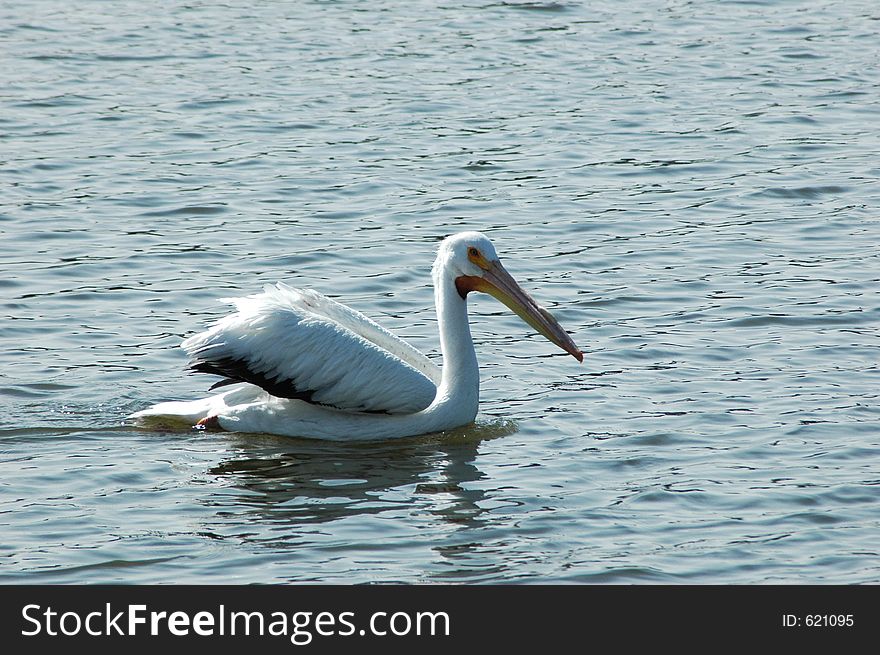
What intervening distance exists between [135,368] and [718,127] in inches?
249

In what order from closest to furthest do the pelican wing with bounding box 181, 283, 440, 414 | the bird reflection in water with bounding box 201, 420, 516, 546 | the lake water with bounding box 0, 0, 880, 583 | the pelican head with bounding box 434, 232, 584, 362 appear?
the lake water with bounding box 0, 0, 880, 583, the bird reflection in water with bounding box 201, 420, 516, 546, the pelican wing with bounding box 181, 283, 440, 414, the pelican head with bounding box 434, 232, 584, 362

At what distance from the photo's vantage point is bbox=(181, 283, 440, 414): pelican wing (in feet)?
24.6

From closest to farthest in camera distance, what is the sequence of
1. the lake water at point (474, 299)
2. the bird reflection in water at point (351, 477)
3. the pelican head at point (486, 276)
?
1. the lake water at point (474, 299)
2. the bird reflection in water at point (351, 477)
3. the pelican head at point (486, 276)

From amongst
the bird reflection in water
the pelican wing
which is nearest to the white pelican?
the pelican wing

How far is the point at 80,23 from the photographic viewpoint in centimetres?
1628

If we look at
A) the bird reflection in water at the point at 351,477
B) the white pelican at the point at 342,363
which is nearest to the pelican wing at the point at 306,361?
the white pelican at the point at 342,363

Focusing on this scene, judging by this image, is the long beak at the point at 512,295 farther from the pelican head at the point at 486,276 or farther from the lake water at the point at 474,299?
the lake water at the point at 474,299

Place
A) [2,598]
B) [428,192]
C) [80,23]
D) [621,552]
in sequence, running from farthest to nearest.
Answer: [80,23] → [428,192] → [621,552] → [2,598]

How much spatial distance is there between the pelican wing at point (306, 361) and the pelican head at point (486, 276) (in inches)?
20.1

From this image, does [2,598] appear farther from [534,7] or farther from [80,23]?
[534,7]

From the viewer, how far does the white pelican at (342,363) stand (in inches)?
296

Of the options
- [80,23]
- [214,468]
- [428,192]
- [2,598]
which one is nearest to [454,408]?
[214,468]

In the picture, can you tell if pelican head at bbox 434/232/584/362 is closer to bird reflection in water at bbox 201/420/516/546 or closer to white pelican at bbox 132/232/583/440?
white pelican at bbox 132/232/583/440

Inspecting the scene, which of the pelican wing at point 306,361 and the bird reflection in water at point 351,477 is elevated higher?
the pelican wing at point 306,361
